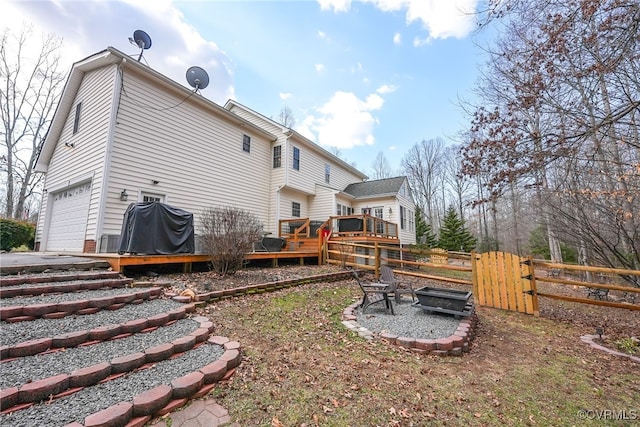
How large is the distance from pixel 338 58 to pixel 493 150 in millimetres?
7361

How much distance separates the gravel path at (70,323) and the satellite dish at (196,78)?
966 cm

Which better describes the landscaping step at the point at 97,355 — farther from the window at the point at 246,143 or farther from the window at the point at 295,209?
the window at the point at 295,209

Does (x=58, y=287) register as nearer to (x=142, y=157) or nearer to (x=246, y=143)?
(x=142, y=157)

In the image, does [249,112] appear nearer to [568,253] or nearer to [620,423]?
[620,423]

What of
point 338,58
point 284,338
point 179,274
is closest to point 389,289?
point 284,338

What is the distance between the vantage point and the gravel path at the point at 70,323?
2.84 meters

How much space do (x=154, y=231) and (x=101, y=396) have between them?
5101 millimetres

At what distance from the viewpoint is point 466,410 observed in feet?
8.05

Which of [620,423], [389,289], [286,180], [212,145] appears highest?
[212,145]

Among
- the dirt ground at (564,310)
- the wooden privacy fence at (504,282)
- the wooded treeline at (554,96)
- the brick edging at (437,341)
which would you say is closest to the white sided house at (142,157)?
the dirt ground at (564,310)

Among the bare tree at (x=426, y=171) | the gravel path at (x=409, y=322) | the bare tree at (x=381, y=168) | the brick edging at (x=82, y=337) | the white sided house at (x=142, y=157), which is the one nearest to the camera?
the brick edging at (x=82, y=337)

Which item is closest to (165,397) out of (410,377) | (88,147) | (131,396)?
(131,396)

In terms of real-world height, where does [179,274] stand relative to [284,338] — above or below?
above

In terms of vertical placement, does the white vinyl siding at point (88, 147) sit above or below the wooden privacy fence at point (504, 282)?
above
